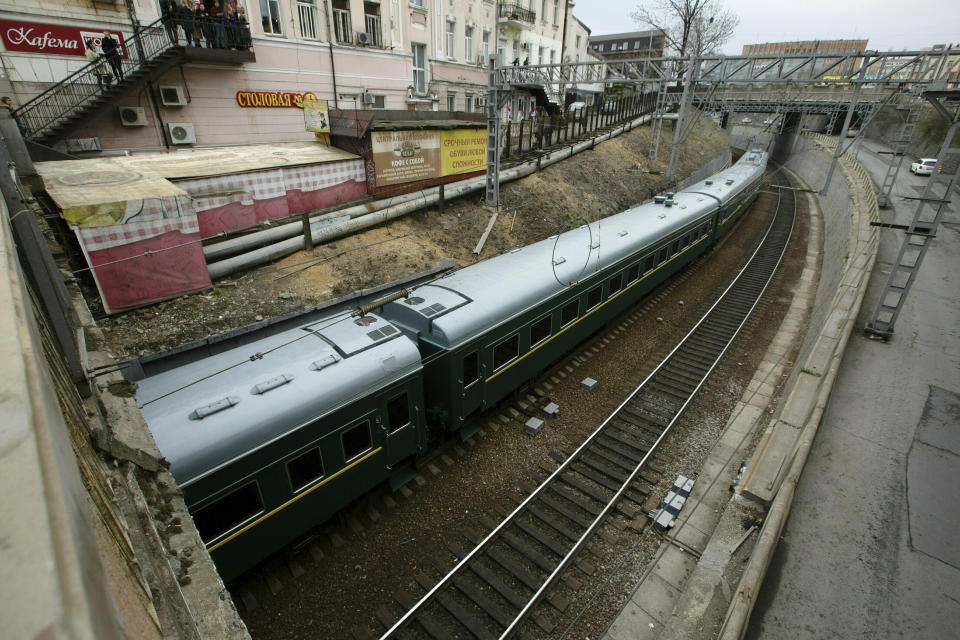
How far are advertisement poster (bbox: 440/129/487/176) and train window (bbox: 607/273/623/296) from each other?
995 centimetres

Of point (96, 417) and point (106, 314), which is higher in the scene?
point (96, 417)

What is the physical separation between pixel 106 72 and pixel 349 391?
16.2 metres

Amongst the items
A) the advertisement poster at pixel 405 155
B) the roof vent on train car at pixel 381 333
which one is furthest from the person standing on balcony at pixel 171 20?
the roof vent on train car at pixel 381 333

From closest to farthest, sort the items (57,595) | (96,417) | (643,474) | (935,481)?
1. (57,595)
2. (96,417)
3. (935,481)
4. (643,474)

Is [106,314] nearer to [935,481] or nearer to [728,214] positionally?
[935,481]

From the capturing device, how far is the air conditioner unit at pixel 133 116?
15703mm

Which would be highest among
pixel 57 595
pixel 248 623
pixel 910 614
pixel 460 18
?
pixel 460 18

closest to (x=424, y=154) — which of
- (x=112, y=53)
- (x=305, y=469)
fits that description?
(x=112, y=53)

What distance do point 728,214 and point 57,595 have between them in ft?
78.7

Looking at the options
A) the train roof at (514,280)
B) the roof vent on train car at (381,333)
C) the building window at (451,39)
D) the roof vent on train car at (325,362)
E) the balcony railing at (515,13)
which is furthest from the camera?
the balcony railing at (515,13)

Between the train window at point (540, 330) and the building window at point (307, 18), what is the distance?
17.8m

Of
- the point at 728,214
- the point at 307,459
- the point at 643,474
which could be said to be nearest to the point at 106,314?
the point at 307,459

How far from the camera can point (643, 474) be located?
9.02 metres

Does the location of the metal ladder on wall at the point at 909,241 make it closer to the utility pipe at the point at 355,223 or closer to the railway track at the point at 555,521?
the railway track at the point at 555,521
